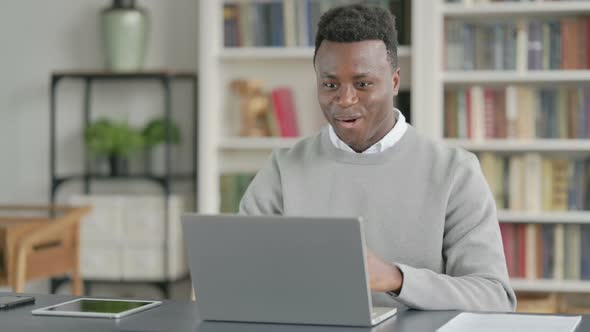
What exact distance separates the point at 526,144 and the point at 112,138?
178 centimetres

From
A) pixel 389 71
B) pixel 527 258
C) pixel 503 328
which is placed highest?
pixel 389 71

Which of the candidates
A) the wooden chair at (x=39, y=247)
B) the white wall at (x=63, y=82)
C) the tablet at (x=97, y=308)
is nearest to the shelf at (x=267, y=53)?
the white wall at (x=63, y=82)

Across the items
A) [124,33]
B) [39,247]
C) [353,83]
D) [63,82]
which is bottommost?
[39,247]

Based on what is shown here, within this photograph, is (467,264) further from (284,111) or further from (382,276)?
(284,111)

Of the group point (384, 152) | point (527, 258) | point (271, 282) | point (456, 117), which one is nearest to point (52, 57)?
point (456, 117)

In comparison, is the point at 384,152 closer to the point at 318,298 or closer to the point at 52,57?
the point at 318,298

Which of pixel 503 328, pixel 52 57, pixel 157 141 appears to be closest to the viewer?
pixel 503 328

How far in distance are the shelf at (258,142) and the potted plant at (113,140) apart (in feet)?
1.39

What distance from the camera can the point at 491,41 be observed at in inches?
159

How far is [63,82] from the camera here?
4668 millimetres

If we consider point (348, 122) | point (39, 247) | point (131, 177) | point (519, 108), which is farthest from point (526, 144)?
point (348, 122)

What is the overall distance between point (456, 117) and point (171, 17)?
1420 mm

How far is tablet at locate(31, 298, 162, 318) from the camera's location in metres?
1.66

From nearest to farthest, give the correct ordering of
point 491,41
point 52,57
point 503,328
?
point 503,328, point 491,41, point 52,57
